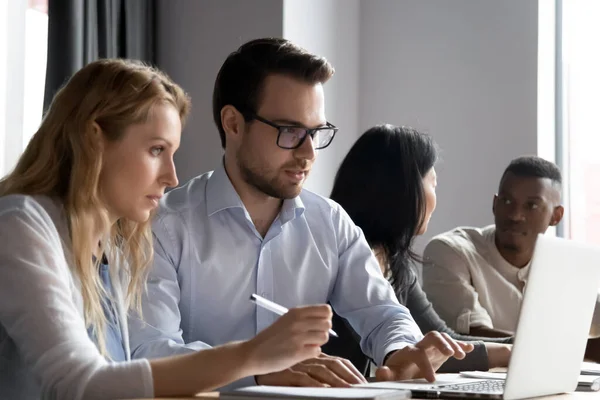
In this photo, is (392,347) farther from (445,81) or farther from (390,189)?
(445,81)

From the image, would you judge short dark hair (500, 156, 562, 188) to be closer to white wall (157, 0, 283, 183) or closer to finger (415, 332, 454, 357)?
white wall (157, 0, 283, 183)

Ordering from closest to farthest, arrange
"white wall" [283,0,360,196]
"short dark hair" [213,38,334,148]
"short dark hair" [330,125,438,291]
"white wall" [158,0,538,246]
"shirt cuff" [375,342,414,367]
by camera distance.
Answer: "shirt cuff" [375,342,414,367] → "short dark hair" [213,38,334,148] → "short dark hair" [330,125,438,291] → "white wall" [283,0,360,196] → "white wall" [158,0,538,246]

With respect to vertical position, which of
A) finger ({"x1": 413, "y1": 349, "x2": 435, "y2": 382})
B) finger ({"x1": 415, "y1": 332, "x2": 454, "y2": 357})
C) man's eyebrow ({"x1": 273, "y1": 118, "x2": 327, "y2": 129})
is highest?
man's eyebrow ({"x1": 273, "y1": 118, "x2": 327, "y2": 129})

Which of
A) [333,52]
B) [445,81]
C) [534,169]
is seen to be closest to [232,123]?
[534,169]

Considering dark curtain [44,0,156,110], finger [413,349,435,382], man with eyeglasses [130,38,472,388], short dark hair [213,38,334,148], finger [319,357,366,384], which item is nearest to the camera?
finger [319,357,366,384]

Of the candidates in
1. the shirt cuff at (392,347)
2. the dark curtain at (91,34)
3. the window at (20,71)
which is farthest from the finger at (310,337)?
the window at (20,71)

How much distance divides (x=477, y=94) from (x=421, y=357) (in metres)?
2.80

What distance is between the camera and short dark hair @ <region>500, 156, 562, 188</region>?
142 inches

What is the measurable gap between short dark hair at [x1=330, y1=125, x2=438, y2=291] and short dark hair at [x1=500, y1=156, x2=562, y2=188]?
101 centimetres

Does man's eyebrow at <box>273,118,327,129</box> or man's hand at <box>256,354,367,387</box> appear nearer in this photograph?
man's hand at <box>256,354,367,387</box>

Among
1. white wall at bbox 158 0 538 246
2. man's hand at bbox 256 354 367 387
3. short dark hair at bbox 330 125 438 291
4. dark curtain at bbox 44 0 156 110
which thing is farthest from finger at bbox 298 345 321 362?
white wall at bbox 158 0 538 246

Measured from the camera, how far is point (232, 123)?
91.9 inches

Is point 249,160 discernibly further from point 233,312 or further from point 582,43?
point 582,43

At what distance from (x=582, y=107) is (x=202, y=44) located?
6.66ft
